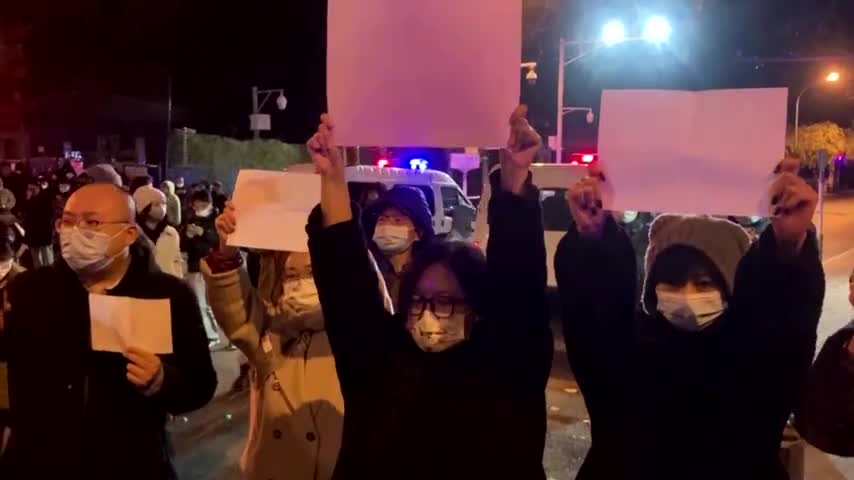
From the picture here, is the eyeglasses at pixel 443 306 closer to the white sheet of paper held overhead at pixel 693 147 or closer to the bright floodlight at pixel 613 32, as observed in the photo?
the white sheet of paper held overhead at pixel 693 147

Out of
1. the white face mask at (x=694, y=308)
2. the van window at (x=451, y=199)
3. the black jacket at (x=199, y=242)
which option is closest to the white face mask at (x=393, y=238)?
the white face mask at (x=694, y=308)

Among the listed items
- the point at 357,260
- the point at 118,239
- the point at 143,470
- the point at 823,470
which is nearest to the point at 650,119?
the point at 357,260

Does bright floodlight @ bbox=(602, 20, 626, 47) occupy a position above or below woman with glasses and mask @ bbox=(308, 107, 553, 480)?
above

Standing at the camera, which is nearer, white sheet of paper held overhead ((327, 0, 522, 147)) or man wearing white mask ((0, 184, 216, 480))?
white sheet of paper held overhead ((327, 0, 522, 147))

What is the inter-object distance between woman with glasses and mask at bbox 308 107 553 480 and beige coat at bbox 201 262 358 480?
979mm

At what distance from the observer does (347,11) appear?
2516 millimetres

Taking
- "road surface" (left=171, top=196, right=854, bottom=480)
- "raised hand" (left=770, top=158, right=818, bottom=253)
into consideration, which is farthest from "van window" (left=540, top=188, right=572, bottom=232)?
"raised hand" (left=770, top=158, right=818, bottom=253)

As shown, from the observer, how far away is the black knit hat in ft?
12.0

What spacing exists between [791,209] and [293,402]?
6.68ft

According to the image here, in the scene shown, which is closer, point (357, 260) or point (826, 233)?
point (357, 260)

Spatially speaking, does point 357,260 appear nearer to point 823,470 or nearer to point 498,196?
point 498,196

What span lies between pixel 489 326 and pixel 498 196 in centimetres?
36

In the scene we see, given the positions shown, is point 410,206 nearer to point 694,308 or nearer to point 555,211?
point 694,308

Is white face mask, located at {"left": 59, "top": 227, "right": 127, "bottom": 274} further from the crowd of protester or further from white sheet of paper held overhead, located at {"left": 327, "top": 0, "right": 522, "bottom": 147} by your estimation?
white sheet of paper held overhead, located at {"left": 327, "top": 0, "right": 522, "bottom": 147}
